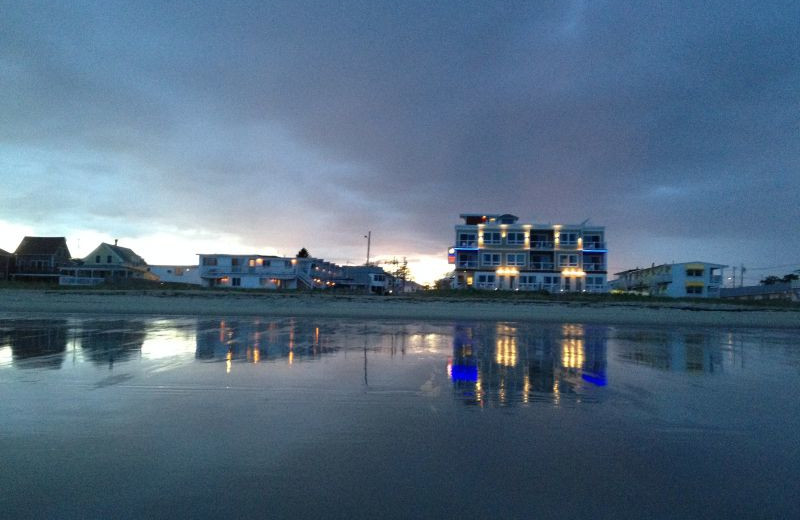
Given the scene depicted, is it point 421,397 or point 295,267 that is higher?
point 295,267

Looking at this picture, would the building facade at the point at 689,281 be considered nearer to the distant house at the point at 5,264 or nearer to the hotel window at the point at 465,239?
the hotel window at the point at 465,239

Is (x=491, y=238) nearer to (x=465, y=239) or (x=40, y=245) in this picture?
(x=465, y=239)

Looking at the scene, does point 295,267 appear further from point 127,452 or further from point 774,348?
point 127,452

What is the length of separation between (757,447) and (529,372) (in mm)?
4919

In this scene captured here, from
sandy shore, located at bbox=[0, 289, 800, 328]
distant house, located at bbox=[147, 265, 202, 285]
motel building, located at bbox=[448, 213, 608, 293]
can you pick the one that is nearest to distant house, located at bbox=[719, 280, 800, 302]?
motel building, located at bbox=[448, 213, 608, 293]

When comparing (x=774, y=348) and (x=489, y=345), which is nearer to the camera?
(x=489, y=345)

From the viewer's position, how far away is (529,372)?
1023 cm

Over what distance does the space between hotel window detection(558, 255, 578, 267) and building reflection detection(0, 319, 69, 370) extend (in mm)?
51694

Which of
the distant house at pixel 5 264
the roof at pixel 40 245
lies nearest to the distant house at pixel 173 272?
the roof at pixel 40 245

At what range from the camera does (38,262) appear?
7169cm

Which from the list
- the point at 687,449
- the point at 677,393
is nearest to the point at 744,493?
the point at 687,449

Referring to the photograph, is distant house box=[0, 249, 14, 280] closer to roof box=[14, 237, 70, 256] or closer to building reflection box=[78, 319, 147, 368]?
roof box=[14, 237, 70, 256]

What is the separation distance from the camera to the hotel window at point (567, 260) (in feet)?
184

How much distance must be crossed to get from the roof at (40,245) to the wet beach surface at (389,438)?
3086 inches
